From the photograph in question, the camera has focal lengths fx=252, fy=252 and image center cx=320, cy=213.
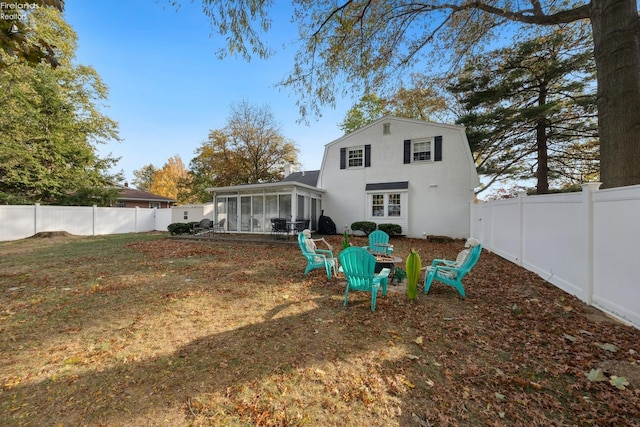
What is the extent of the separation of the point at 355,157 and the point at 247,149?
40.0ft

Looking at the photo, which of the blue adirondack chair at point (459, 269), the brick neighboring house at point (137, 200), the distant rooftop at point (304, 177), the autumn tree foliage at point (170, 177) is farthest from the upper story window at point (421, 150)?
the autumn tree foliage at point (170, 177)

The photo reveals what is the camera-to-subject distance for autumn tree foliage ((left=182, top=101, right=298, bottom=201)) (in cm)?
2233

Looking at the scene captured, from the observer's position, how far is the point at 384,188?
13.4 metres

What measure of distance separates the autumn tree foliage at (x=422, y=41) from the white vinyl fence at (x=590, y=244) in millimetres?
1183

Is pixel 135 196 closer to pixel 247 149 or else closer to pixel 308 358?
pixel 247 149

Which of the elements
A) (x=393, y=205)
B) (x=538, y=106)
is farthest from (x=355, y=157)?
(x=538, y=106)

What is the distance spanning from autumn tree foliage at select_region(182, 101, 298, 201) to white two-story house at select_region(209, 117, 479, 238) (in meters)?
9.24

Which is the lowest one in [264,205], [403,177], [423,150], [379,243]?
[379,243]

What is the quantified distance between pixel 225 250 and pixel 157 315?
6.07 metres

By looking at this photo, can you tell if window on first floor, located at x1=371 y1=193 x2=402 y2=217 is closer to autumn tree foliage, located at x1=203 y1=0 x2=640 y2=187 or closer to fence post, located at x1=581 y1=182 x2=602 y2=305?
autumn tree foliage, located at x1=203 y1=0 x2=640 y2=187

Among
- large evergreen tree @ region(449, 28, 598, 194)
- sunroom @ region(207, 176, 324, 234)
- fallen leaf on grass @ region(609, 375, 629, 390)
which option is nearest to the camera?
fallen leaf on grass @ region(609, 375, 629, 390)

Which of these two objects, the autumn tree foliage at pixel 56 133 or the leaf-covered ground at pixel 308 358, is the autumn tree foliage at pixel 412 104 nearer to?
the leaf-covered ground at pixel 308 358

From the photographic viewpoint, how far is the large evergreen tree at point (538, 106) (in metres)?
10.5

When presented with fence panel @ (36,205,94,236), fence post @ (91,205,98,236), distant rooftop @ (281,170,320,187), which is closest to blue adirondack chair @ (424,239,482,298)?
distant rooftop @ (281,170,320,187)
